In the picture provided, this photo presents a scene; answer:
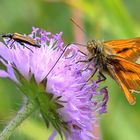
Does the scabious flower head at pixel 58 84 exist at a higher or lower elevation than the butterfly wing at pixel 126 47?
lower

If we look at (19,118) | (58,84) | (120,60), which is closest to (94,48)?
(120,60)

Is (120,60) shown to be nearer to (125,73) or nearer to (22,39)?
(125,73)

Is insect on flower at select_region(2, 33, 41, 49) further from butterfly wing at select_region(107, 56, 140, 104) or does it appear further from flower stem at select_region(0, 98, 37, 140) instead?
butterfly wing at select_region(107, 56, 140, 104)

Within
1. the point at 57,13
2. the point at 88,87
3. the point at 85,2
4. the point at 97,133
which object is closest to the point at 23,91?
the point at 88,87

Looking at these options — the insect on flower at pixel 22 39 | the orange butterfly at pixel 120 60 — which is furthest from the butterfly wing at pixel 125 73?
the insect on flower at pixel 22 39

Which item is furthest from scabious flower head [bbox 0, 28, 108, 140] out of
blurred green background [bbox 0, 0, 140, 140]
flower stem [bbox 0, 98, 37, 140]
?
blurred green background [bbox 0, 0, 140, 140]

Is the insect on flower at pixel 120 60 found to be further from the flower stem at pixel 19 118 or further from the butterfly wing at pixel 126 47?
the flower stem at pixel 19 118
